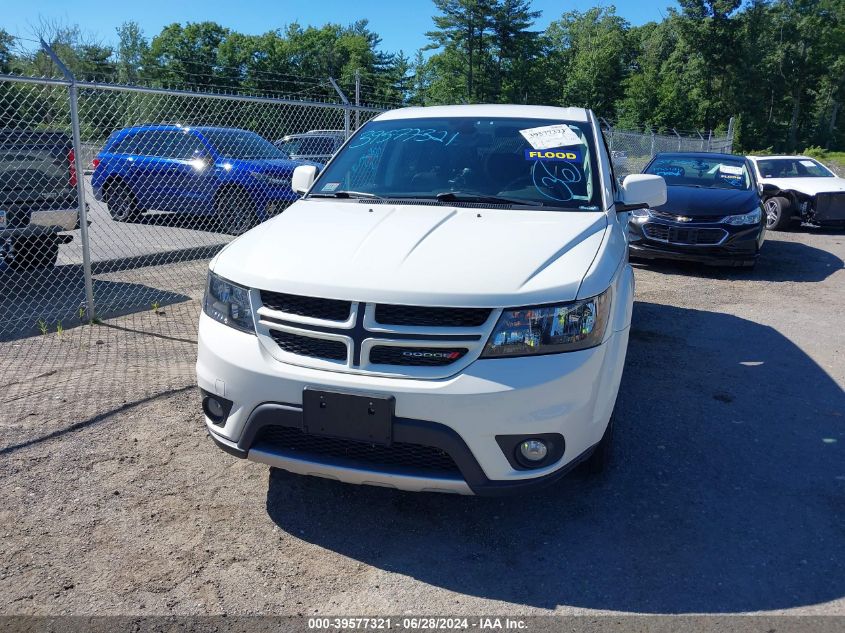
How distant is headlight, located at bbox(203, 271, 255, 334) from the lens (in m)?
2.87

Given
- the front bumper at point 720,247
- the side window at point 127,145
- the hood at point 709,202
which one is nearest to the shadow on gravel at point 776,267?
the front bumper at point 720,247

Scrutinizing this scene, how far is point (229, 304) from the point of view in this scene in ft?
9.68

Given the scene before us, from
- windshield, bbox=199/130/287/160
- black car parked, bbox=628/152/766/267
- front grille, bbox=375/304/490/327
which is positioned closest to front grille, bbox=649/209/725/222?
black car parked, bbox=628/152/766/267

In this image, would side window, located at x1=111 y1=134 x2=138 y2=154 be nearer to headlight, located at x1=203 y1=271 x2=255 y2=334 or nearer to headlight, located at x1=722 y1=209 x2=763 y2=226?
headlight, located at x1=722 y1=209 x2=763 y2=226

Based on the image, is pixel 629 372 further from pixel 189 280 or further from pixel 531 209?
pixel 189 280

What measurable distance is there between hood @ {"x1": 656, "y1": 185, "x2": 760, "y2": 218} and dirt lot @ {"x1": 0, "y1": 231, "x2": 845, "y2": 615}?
454 centimetres

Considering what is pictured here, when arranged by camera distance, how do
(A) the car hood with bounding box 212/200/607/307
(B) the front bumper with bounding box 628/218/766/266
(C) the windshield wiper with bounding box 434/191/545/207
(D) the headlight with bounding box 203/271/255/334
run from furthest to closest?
(B) the front bumper with bounding box 628/218/766/266, (C) the windshield wiper with bounding box 434/191/545/207, (D) the headlight with bounding box 203/271/255/334, (A) the car hood with bounding box 212/200/607/307

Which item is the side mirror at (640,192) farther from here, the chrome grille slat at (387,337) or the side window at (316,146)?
the side window at (316,146)

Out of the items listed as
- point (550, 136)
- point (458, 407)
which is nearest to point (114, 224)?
point (550, 136)

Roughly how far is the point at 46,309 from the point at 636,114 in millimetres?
62999

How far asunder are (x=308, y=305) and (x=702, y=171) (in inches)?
350

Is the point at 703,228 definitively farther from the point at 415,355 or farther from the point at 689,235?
the point at 415,355

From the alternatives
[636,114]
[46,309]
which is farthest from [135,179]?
[636,114]

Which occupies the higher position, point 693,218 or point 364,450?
point 693,218
